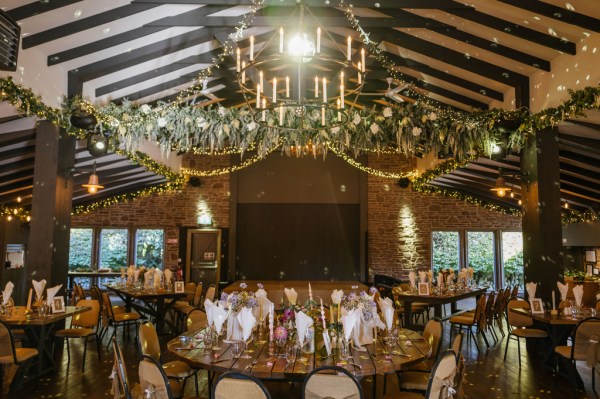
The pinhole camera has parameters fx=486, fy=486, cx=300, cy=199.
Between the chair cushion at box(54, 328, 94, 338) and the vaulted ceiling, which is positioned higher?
the vaulted ceiling

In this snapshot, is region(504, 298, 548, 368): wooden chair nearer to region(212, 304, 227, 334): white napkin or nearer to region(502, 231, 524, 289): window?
region(212, 304, 227, 334): white napkin

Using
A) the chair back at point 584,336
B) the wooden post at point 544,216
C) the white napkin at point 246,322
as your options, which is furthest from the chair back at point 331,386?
the wooden post at point 544,216

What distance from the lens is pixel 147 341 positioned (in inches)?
175

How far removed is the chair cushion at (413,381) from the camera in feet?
13.7

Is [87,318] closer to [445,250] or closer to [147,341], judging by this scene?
[147,341]

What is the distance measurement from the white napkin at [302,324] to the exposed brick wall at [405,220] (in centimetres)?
977

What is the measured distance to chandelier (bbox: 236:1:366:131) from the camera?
12.6 feet

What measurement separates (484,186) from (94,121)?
32.0 feet

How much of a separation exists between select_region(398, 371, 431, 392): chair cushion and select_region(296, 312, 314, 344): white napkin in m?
1.02

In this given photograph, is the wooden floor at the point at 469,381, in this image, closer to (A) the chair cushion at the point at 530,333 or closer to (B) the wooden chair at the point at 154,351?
(A) the chair cushion at the point at 530,333

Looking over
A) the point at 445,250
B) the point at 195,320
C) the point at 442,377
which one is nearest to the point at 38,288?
the point at 195,320

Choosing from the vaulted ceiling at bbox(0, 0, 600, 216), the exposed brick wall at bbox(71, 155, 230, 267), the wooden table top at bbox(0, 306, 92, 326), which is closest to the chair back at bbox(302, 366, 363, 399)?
the wooden table top at bbox(0, 306, 92, 326)

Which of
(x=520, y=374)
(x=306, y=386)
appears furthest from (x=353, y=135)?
(x=306, y=386)

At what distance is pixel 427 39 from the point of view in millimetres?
7102
